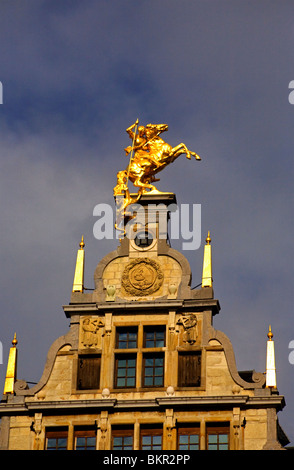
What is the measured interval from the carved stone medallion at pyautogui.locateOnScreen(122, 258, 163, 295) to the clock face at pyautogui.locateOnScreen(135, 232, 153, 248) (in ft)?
2.45

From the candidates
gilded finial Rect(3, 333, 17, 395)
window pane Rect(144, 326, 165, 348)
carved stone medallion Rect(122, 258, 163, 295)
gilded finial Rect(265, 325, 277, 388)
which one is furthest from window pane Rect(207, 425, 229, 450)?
gilded finial Rect(3, 333, 17, 395)

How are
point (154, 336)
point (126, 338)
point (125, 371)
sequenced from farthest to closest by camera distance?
point (126, 338) < point (154, 336) < point (125, 371)

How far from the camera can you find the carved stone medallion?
6792 cm

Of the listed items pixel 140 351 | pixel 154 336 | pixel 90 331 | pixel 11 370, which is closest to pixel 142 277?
pixel 154 336

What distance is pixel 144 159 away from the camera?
2771 inches

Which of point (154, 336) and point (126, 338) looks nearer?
point (154, 336)

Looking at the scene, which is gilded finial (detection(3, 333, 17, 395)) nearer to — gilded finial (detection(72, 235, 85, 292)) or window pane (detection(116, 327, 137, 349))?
gilded finial (detection(72, 235, 85, 292))

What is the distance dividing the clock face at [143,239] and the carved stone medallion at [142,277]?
0.75 m

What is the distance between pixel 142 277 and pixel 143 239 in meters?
1.80

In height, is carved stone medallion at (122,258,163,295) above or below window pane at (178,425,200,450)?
above

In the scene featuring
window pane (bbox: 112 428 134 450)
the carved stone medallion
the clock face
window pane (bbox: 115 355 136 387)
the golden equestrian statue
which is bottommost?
window pane (bbox: 112 428 134 450)

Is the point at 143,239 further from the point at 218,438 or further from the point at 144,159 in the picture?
the point at 218,438

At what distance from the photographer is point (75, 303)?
67875 millimetres
